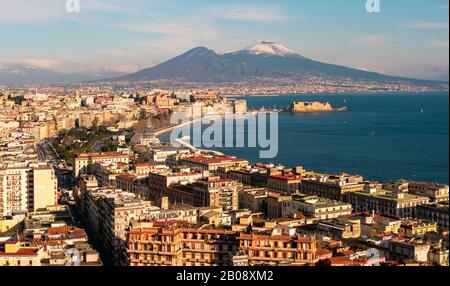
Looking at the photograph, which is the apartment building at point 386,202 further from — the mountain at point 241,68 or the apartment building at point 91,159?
the mountain at point 241,68

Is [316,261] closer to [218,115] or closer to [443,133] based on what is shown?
[443,133]

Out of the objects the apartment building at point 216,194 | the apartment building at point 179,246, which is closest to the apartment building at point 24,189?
the apartment building at point 216,194

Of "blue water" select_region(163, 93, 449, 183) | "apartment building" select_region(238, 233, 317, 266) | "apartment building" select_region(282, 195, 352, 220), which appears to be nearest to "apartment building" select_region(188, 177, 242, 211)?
"apartment building" select_region(282, 195, 352, 220)

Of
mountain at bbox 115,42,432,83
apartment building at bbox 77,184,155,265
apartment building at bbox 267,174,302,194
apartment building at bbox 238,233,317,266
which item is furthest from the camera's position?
mountain at bbox 115,42,432,83

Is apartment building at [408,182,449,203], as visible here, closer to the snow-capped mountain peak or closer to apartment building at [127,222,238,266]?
apartment building at [127,222,238,266]

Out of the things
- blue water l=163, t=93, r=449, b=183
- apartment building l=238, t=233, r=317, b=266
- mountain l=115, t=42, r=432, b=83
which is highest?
mountain l=115, t=42, r=432, b=83

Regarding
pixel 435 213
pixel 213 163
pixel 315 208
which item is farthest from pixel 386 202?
pixel 213 163

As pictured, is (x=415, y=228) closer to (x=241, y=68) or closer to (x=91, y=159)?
(x=91, y=159)
